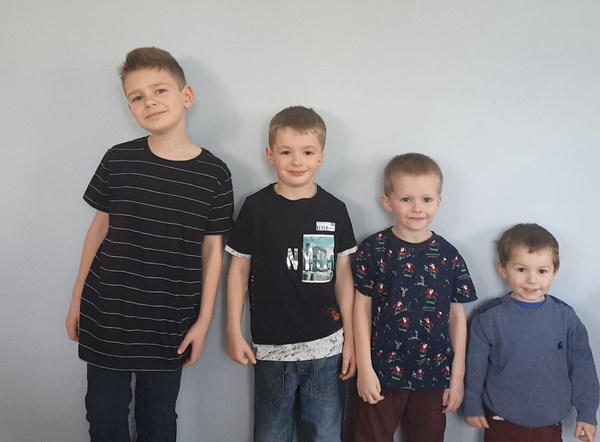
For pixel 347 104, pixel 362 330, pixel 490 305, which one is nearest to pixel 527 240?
pixel 490 305

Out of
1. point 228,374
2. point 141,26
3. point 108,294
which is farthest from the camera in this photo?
point 228,374

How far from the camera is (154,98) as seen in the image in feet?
4.25

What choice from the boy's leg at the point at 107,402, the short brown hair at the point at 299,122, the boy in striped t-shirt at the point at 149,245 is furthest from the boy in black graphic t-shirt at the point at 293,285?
the boy's leg at the point at 107,402

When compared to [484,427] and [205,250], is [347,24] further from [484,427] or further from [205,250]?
[484,427]

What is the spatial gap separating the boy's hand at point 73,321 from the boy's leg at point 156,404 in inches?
9.0

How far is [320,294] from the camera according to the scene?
4.52ft

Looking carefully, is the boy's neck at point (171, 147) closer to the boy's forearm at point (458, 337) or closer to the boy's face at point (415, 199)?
the boy's face at point (415, 199)

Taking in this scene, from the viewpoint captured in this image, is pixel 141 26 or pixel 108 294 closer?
pixel 108 294

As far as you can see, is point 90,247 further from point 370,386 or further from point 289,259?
point 370,386

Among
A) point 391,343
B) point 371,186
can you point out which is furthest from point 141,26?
point 391,343

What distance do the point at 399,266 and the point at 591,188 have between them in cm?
66

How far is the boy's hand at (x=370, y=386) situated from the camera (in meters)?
1.39

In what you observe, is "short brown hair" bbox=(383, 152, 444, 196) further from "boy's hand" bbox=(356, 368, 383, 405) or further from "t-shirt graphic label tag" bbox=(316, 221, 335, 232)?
"boy's hand" bbox=(356, 368, 383, 405)

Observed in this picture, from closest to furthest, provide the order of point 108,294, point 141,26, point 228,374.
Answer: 1. point 108,294
2. point 141,26
3. point 228,374
